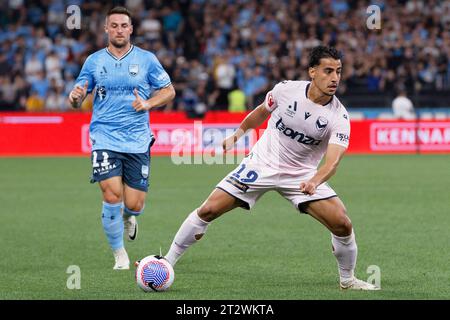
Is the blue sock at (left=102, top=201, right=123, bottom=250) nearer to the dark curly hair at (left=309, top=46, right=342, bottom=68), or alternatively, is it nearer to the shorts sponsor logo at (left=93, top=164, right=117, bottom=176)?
the shorts sponsor logo at (left=93, top=164, right=117, bottom=176)

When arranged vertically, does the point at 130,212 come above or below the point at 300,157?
below

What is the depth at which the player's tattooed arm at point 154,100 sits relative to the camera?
9430mm

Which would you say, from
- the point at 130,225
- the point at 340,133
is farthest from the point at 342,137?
the point at 130,225

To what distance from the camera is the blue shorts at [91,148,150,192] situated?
1000 centimetres

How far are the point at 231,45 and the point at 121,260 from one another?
68.3ft

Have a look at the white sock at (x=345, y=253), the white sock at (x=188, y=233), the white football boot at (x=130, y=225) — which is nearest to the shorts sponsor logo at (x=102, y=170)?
the white football boot at (x=130, y=225)

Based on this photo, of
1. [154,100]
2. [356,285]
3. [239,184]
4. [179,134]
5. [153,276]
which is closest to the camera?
[153,276]

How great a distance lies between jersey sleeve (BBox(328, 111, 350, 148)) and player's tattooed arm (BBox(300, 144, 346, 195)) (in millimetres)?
47

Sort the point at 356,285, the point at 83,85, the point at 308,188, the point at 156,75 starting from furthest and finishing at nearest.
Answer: the point at 156,75 < the point at 83,85 < the point at 356,285 < the point at 308,188

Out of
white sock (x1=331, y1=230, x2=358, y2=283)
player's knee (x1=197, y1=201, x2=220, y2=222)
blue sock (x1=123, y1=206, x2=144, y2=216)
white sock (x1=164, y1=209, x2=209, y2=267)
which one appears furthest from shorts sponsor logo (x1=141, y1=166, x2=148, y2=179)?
white sock (x1=331, y1=230, x2=358, y2=283)

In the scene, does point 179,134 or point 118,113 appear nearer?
point 118,113

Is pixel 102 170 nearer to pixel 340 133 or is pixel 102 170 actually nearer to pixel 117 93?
pixel 117 93

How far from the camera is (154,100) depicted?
9.76 metres

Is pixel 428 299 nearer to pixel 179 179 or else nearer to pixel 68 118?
pixel 179 179
